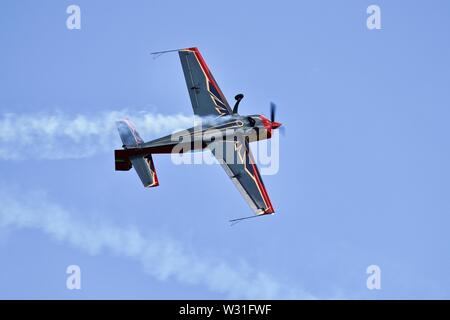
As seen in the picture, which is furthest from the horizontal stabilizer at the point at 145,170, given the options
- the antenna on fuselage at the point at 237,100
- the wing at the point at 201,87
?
the antenna on fuselage at the point at 237,100

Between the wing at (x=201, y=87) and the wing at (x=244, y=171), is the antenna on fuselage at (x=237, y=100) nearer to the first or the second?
the wing at (x=201, y=87)

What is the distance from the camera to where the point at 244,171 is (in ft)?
156

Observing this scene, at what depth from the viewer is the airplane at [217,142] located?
4712 centimetres

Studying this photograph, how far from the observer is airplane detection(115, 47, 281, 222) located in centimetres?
4712

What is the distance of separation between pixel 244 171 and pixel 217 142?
2038 millimetres

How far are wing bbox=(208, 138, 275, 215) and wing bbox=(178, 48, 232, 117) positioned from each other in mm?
2242

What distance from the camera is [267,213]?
45.9 meters

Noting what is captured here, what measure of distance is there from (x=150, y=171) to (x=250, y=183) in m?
4.68

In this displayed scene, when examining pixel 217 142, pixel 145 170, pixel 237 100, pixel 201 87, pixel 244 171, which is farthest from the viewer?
pixel 201 87

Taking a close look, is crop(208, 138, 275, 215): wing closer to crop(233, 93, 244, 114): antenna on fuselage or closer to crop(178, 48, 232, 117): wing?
crop(233, 93, 244, 114): antenna on fuselage

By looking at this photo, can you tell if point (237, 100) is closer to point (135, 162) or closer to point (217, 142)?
point (217, 142)

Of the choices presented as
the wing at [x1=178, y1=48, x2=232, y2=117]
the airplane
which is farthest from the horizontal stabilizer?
the wing at [x1=178, y1=48, x2=232, y2=117]

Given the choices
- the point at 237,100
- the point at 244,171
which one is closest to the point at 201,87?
the point at 237,100
